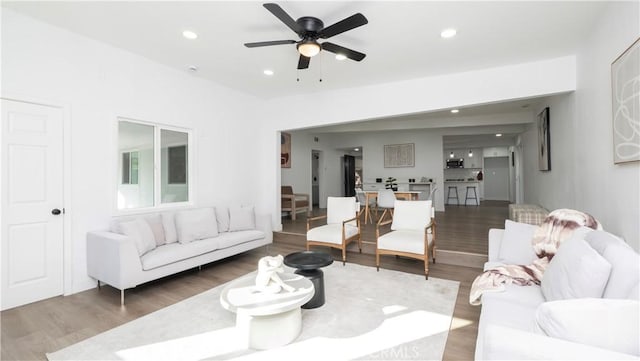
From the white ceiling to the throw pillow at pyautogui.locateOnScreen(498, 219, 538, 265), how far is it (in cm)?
210

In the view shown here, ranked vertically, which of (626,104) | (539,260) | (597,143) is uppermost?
(626,104)

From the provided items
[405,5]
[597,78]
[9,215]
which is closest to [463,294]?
[597,78]

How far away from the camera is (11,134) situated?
2.81 meters

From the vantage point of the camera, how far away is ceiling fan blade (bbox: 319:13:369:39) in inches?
90.4

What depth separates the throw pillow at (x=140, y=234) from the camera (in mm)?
3113

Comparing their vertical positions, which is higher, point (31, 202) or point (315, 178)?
point (315, 178)

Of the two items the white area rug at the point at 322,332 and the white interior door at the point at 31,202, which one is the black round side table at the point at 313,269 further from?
the white interior door at the point at 31,202

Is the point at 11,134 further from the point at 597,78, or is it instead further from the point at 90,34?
the point at 597,78

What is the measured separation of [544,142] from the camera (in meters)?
4.60

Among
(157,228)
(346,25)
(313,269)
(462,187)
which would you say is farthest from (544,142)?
(462,187)

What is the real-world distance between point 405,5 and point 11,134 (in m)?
4.11

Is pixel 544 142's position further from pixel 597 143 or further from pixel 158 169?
pixel 158 169

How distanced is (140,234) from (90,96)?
1.80 m

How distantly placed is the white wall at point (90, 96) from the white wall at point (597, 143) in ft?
16.7
